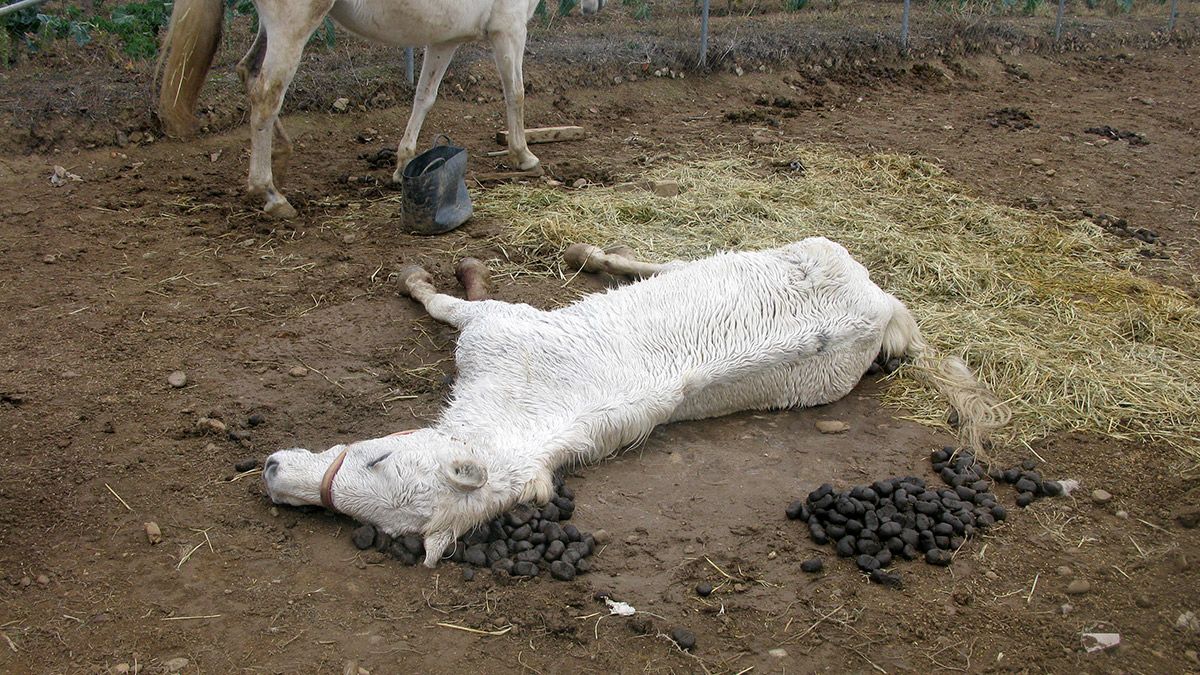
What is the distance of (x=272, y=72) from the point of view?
6105mm

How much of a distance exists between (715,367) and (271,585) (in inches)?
80.2

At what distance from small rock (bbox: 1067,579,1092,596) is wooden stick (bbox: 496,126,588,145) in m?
5.91

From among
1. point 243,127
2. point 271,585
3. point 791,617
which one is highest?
point 243,127

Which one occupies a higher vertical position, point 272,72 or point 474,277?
point 272,72

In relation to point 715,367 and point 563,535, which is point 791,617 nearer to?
point 563,535

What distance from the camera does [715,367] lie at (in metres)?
4.29

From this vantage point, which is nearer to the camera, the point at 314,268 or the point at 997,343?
the point at 997,343

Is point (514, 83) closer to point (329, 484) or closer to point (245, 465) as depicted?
point (245, 465)

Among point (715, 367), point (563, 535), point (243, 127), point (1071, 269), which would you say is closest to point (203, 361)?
point (563, 535)

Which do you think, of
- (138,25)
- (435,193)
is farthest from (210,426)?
(138,25)

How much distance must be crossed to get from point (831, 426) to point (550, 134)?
482 centimetres

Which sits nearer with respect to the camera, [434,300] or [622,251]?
[434,300]

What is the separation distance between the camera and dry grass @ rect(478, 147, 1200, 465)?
477cm

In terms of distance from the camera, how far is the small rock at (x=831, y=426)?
14.9 ft
